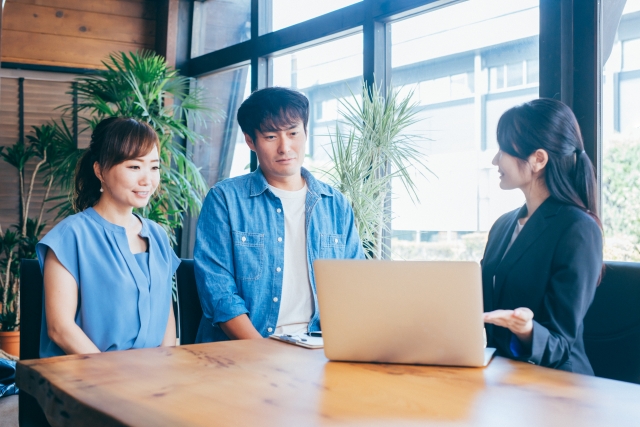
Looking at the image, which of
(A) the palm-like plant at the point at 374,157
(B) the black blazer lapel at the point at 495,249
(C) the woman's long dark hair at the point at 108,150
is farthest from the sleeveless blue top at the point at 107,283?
(A) the palm-like plant at the point at 374,157

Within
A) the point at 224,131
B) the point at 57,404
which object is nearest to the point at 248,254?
the point at 57,404

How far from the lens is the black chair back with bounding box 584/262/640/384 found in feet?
4.87

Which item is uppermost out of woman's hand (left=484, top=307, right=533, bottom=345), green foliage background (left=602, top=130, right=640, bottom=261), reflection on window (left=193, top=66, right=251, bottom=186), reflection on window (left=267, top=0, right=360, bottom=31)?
reflection on window (left=267, top=0, right=360, bottom=31)

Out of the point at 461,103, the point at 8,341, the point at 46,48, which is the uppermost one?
the point at 46,48

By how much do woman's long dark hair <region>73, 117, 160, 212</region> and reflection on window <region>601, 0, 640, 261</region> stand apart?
1.67 meters

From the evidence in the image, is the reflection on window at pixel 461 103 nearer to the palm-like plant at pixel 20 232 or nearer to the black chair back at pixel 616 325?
the black chair back at pixel 616 325

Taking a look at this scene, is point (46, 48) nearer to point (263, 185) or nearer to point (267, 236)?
point (263, 185)

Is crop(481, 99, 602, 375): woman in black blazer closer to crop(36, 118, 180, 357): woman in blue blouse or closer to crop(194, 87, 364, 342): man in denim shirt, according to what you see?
crop(194, 87, 364, 342): man in denim shirt

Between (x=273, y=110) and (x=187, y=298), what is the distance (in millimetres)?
641

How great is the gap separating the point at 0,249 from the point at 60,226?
2.86 metres

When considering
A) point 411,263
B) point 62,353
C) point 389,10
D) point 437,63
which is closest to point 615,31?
point 437,63

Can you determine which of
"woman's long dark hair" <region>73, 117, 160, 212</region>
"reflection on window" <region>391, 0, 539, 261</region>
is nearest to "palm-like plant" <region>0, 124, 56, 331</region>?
"woman's long dark hair" <region>73, 117, 160, 212</region>

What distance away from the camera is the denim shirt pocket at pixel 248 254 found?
1895 millimetres

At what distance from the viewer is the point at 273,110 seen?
77.8 inches
